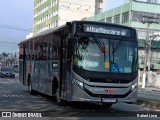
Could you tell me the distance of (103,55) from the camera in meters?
15.2

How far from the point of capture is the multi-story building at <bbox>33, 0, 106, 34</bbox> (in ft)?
335

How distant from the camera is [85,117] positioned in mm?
13773

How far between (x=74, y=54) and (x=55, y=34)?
10.2 ft

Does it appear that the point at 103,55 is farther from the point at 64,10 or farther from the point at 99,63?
the point at 64,10

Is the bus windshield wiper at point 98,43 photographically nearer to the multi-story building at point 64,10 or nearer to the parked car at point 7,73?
the parked car at point 7,73

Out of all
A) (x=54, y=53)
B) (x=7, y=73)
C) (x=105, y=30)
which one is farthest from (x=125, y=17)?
(x=105, y=30)

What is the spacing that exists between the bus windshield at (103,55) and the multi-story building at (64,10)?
280 feet

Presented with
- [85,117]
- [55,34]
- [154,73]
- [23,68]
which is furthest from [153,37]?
[85,117]

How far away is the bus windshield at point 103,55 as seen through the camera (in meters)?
15.1

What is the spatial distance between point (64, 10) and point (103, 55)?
88720mm

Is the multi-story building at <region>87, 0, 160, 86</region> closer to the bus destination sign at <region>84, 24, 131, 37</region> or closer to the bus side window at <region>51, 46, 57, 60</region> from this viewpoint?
the bus side window at <region>51, 46, 57, 60</region>

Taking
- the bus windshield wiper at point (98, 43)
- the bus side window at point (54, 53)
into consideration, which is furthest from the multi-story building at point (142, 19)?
the bus windshield wiper at point (98, 43)

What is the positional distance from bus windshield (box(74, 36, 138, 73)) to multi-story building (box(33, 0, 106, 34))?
8548 centimetres

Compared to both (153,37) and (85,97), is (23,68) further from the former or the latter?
(153,37)
